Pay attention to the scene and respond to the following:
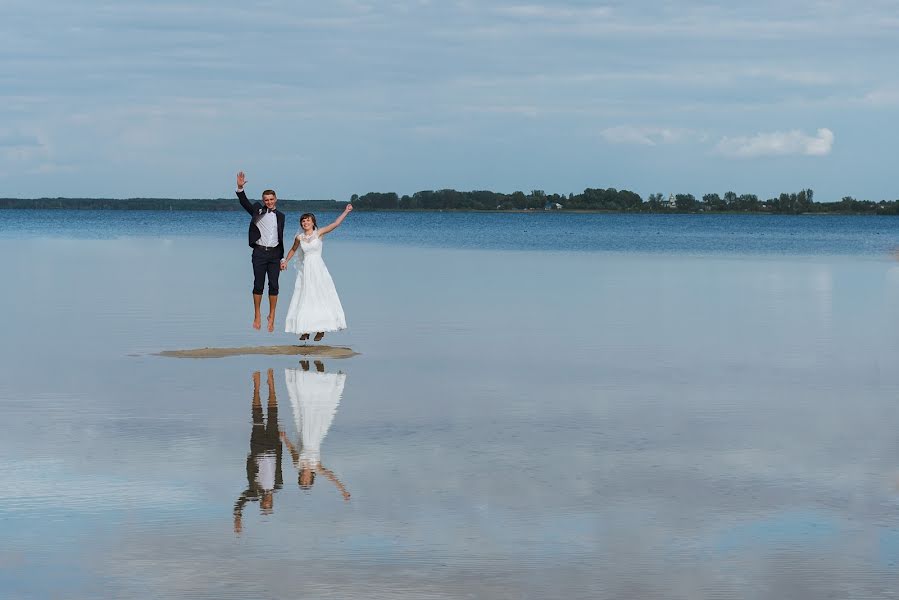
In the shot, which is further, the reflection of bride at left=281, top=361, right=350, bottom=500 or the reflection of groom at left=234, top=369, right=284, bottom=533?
the reflection of bride at left=281, top=361, right=350, bottom=500

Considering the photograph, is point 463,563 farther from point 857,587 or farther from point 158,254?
point 158,254

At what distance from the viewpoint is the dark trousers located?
2033 cm

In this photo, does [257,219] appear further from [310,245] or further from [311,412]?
[311,412]

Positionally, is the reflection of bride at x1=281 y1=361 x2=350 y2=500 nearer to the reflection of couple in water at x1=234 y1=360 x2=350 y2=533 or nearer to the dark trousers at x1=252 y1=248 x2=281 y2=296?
the reflection of couple in water at x1=234 y1=360 x2=350 y2=533

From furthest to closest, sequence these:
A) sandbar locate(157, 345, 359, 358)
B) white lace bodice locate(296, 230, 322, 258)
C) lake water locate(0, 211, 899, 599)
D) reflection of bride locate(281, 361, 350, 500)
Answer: white lace bodice locate(296, 230, 322, 258) < sandbar locate(157, 345, 359, 358) < reflection of bride locate(281, 361, 350, 500) < lake water locate(0, 211, 899, 599)

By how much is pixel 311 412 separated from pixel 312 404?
550mm

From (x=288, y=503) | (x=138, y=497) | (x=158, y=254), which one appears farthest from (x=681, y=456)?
(x=158, y=254)

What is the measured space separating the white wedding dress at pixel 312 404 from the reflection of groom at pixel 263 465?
208 mm

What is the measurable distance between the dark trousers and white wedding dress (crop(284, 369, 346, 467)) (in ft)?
14.7

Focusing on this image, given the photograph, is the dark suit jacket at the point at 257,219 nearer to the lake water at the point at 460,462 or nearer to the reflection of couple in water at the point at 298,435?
the lake water at the point at 460,462

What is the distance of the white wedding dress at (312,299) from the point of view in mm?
19031

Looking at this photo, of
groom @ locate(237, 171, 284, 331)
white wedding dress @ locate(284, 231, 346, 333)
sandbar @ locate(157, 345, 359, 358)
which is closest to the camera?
sandbar @ locate(157, 345, 359, 358)

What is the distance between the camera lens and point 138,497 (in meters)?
8.84

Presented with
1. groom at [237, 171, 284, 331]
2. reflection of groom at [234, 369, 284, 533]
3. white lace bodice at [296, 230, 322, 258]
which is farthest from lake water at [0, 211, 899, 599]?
white lace bodice at [296, 230, 322, 258]
